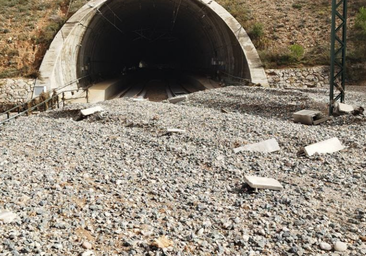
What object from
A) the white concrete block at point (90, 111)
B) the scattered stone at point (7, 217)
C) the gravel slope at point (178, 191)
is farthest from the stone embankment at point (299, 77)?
the scattered stone at point (7, 217)

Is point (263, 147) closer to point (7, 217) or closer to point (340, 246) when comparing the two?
point (340, 246)

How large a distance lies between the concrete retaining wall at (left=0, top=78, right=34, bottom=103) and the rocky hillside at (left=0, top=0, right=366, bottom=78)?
672 mm

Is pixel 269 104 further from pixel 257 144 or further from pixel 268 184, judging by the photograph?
pixel 268 184

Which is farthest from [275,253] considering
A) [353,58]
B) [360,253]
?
[353,58]

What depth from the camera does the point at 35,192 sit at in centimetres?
584

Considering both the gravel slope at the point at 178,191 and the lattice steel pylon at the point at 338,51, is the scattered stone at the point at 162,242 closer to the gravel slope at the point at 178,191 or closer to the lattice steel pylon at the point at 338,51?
the gravel slope at the point at 178,191

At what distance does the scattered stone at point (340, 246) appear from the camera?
14.9 feet

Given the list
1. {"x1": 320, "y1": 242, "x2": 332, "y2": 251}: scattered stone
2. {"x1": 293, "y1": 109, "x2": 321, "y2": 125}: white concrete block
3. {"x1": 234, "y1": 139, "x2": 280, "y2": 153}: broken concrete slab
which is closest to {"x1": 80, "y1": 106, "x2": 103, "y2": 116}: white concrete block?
{"x1": 234, "y1": 139, "x2": 280, "y2": 153}: broken concrete slab

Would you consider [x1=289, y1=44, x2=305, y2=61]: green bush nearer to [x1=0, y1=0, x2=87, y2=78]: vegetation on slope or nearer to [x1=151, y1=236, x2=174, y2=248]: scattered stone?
[x1=0, y1=0, x2=87, y2=78]: vegetation on slope

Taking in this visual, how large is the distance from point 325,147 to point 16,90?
1663cm

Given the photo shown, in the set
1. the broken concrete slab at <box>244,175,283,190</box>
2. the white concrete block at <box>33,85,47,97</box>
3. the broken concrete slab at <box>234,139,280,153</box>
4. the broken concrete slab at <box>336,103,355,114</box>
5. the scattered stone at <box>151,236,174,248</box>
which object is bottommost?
the scattered stone at <box>151,236,174,248</box>

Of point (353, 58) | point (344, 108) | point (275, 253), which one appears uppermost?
point (353, 58)

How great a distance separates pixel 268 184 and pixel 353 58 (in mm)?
19741

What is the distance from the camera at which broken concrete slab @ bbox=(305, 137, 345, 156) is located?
8.54 metres
